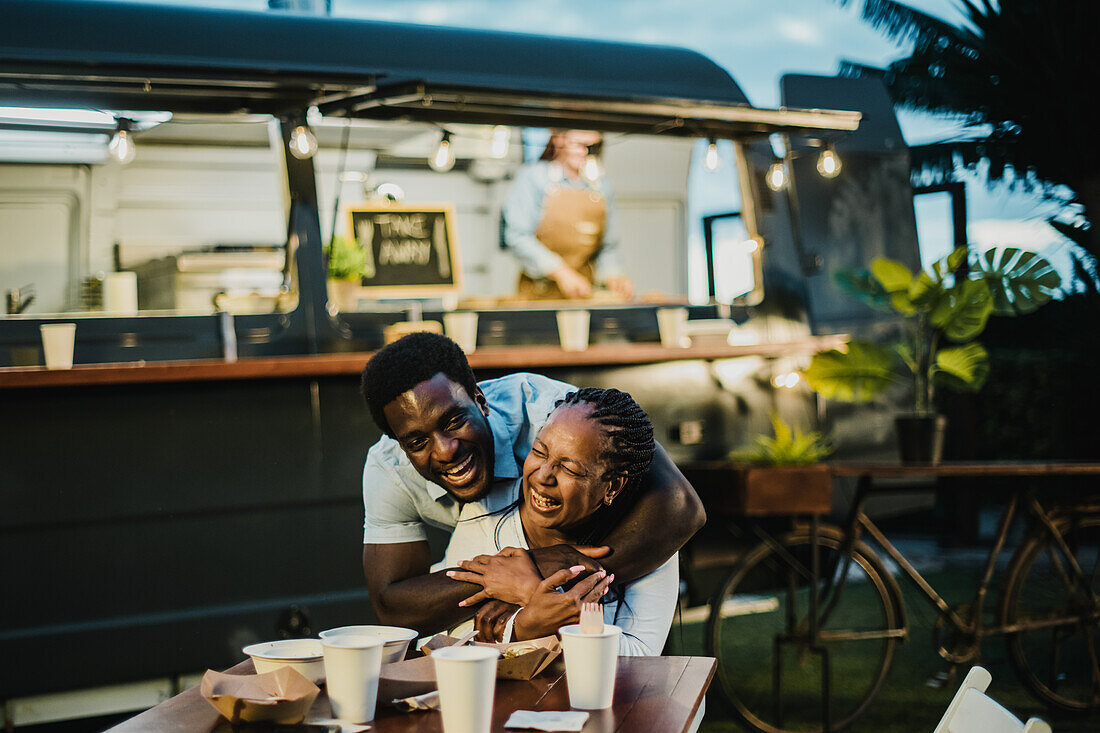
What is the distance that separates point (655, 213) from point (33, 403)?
121 inches

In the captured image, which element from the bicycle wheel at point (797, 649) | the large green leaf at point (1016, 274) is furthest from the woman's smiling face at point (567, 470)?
the large green leaf at point (1016, 274)

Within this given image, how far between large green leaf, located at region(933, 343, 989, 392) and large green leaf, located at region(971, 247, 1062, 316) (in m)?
0.24

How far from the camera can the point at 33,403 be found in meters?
4.32

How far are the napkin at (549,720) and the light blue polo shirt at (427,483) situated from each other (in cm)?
101

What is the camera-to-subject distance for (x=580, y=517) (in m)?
2.74

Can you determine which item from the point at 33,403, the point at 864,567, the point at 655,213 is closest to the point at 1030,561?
the point at 864,567

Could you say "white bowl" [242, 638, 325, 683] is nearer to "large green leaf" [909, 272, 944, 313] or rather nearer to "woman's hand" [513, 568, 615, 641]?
"woman's hand" [513, 568, 615, 641]

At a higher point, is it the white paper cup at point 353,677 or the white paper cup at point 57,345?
the white paper cup at point 57,345

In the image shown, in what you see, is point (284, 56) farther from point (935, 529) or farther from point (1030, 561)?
point (935, 529)

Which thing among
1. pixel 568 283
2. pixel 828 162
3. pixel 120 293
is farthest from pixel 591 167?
pixel 120 293

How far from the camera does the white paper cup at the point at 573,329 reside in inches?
212

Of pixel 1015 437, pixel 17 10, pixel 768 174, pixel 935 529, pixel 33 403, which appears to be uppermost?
pixel 17 10

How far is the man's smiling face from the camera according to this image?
2936 mm

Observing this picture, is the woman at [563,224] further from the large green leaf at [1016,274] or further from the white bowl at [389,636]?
the white bowl at [389,636]
